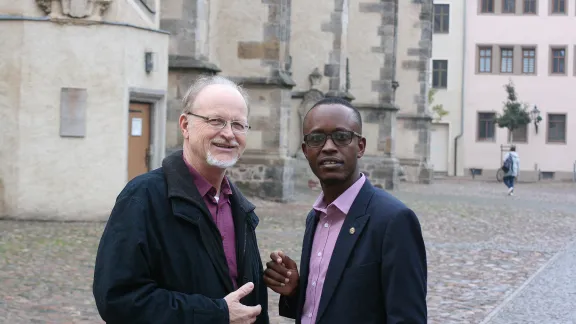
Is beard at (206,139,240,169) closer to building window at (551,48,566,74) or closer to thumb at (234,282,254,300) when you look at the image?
thumb at (234,282,254,300)

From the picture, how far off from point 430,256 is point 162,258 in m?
9.36

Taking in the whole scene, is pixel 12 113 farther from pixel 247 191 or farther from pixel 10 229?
pixel 247 191

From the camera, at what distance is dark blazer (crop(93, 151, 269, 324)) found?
299cm

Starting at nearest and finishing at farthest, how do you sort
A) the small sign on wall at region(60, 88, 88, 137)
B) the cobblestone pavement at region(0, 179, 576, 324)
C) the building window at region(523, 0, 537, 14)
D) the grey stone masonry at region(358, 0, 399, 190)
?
the cobblestone pavement at region(0, 179, 576, 324) → the small sign on wall at region(60, 88, 88, 137) → the grey stone masonry at region(358, 0, 399, 190) → the building window at region(523, 0, 537, 14)

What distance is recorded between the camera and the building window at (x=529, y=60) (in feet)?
164

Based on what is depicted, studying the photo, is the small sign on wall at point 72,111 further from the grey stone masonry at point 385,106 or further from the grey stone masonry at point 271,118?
the grey stone masonry at point 385,106

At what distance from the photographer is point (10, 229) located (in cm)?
1298

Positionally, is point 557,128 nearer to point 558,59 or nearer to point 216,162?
point 558,59

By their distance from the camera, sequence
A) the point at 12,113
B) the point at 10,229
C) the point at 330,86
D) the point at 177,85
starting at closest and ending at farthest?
1. the point at 10,229
2. the point at 12,113
3. the point at 177,85
4. the point at 330,86

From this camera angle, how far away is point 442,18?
5094 centimetres

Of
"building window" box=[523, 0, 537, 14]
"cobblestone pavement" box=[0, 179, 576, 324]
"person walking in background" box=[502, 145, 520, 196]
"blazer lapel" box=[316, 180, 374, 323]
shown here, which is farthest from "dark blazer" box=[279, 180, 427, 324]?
"building window" box=[523, 0, 537, 14]

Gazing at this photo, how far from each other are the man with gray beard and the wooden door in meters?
12.0

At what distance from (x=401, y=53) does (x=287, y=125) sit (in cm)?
1603

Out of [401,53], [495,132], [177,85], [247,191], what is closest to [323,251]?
[177,85]
